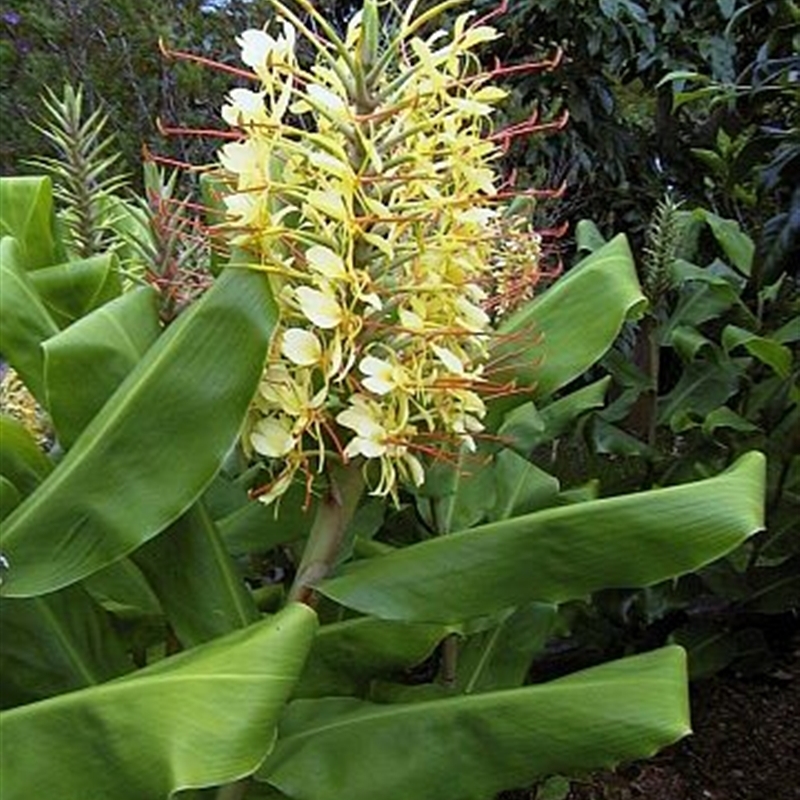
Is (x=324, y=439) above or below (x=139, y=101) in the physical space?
above

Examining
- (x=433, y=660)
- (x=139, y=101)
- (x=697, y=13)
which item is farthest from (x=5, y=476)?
(x=139, y=101)

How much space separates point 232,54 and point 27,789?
232 inches

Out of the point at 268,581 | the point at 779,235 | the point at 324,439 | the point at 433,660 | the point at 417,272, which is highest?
the point at 417,272

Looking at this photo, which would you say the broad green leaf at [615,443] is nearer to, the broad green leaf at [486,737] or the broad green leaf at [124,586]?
the broad green leaf at [486,737]

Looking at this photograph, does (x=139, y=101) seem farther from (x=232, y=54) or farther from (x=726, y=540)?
(x=726, y=540)

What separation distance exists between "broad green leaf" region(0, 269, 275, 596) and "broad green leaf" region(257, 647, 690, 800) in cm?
41

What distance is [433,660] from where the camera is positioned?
Result: 2832 mm

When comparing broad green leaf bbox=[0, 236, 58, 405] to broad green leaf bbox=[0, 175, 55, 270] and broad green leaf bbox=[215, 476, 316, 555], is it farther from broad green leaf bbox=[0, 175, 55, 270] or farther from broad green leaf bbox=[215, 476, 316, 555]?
broad green leaf bbox=[215, 476, 316, 555]

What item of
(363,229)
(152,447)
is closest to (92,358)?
(152,447)

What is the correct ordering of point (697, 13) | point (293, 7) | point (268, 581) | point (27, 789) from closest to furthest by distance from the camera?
point (27, 789) < point (268, 581) < point (697, 13) < point (293, 7)

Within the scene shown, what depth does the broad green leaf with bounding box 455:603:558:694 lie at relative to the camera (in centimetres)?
221

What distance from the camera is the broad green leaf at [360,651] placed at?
1.67 m

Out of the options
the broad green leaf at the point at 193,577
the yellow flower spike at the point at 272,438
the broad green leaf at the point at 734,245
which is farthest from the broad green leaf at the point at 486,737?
the broad green leaf at the point at 734,245

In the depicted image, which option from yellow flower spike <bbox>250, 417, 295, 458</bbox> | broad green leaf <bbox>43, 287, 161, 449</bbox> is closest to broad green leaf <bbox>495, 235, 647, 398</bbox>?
yellow flower spike <bbox>250, 417, 295, 458</bbox>
